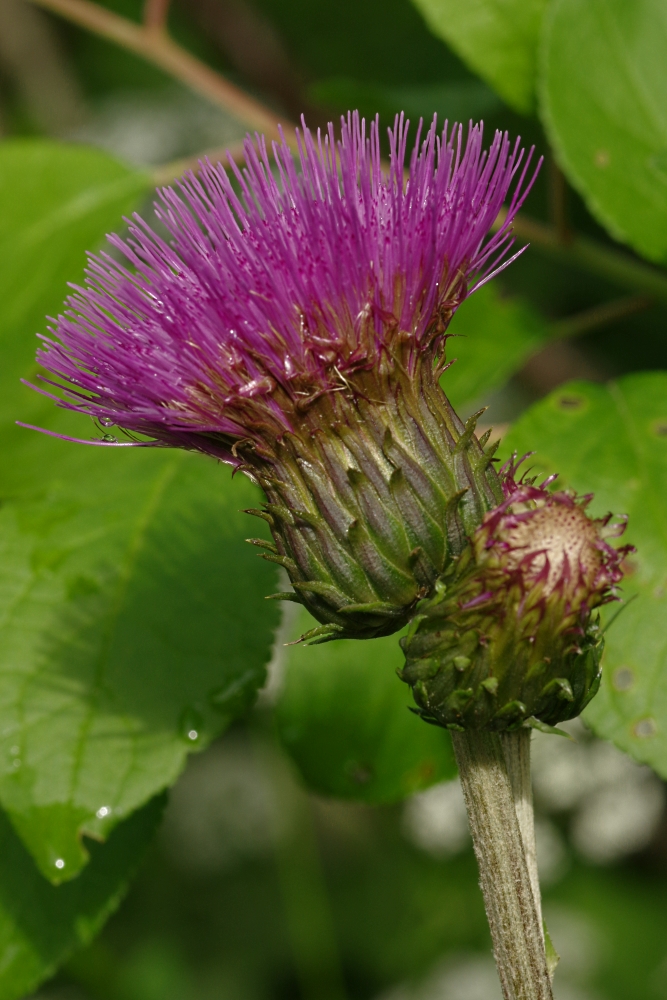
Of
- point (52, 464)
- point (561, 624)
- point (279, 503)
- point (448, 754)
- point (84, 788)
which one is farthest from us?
point (52, 464)

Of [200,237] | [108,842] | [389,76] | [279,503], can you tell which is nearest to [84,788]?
[108,842]

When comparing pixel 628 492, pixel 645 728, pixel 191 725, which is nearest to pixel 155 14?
pixel 628 492

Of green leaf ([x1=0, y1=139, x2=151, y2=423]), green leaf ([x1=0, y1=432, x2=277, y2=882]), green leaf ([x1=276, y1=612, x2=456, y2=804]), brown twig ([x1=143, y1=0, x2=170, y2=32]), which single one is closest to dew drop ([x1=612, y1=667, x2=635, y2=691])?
green leaf ([x1=276, y1=612, x2=456, y2=804])

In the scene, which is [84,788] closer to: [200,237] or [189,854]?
[200,237]

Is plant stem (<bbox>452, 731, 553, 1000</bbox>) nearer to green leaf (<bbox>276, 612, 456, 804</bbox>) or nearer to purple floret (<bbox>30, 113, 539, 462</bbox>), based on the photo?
purple floret (<bbox>30, 113, 539, 462</bbox>)

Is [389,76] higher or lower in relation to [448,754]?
higher

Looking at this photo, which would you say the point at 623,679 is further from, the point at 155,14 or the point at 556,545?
the point at 155,14
